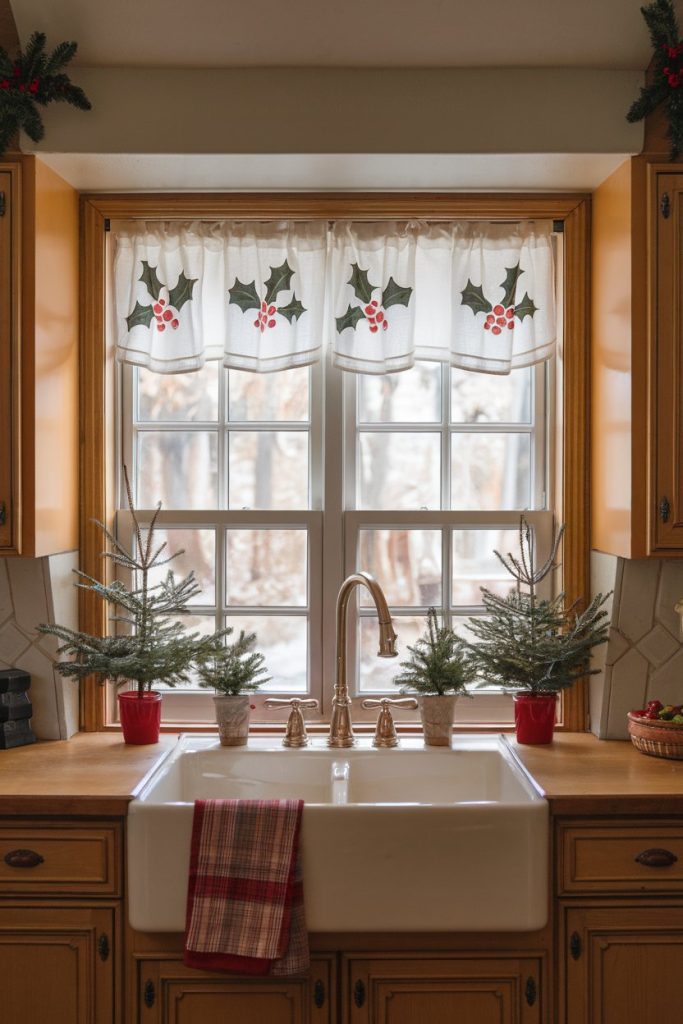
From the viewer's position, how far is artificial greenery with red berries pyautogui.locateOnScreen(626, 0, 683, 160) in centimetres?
212

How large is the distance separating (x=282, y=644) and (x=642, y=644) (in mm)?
980

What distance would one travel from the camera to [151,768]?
2.18 m

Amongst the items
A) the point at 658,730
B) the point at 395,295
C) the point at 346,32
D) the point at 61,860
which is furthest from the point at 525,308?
the point at 61,860

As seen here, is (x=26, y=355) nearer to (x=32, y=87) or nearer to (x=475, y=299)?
(x=32, y=87)

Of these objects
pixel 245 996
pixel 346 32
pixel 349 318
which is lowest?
pixel 245 996

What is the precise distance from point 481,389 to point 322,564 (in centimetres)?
68

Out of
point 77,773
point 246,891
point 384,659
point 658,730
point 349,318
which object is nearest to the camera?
point 246,891

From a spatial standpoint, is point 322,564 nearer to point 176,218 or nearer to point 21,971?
point 176,218

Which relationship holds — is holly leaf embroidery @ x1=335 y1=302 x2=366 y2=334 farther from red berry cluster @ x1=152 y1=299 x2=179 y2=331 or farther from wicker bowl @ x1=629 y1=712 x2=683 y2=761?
wicker bowl @ x1=629 y1=712 x2=683 y2=761

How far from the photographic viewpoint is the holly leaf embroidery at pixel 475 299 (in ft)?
8.36

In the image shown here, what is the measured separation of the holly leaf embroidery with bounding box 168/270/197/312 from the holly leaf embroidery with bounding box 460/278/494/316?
2.44 feet

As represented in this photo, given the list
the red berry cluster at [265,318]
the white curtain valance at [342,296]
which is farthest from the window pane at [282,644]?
the red berry cluster at [265,318]

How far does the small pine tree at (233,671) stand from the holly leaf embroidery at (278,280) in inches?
36.1

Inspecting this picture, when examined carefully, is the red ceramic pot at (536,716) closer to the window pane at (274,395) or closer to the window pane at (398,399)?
the window pane at (398,399)
